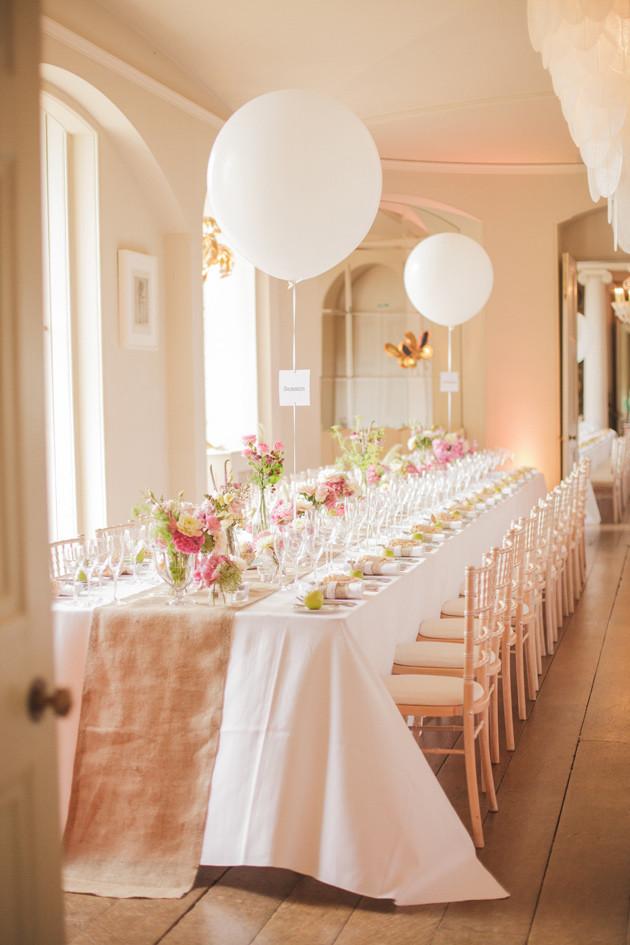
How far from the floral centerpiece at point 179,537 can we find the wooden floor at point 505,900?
97 cm

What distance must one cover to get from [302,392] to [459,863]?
216 centimetres

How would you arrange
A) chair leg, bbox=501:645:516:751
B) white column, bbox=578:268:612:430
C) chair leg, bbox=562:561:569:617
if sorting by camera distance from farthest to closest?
1. white column, bbox=578:268:612:430
2. chair leg, bbox=562:561:569:617
3. chair leg, bbox=501:645:516:751

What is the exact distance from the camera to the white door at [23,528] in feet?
6.00

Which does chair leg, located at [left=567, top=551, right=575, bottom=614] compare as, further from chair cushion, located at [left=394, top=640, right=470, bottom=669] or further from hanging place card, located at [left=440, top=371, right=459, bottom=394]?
chair cushion, located at [left=394, top=640, right=470, bottom=669]

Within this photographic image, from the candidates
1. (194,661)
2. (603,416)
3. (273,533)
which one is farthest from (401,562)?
(603,416)

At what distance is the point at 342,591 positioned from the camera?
3.79 meters

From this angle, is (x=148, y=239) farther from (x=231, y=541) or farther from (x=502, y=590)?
(x=502, y=590)

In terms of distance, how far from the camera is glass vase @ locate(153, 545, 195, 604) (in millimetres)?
3701

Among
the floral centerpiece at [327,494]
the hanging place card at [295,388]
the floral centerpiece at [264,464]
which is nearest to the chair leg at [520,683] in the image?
the floral centerpiece at [327,494]

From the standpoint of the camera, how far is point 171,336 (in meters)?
7.71

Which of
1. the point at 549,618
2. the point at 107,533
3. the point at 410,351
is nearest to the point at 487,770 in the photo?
the point at 107,533

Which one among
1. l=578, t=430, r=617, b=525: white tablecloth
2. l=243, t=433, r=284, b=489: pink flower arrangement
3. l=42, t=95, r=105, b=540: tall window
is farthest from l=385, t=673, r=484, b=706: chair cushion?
l=578, t=430, r=617, b=525: white tablecloth

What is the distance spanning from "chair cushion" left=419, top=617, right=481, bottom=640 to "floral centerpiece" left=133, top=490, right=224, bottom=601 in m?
1.33

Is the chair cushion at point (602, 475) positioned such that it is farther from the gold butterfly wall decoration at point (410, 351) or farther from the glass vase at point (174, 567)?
the glass vase at point (174, 567)
